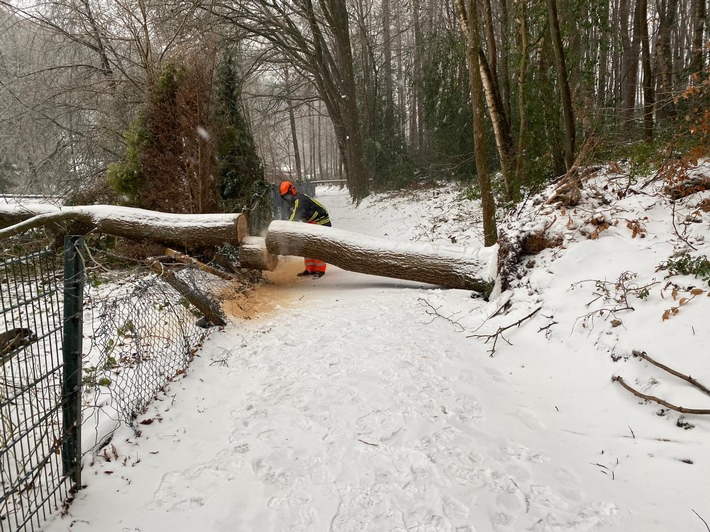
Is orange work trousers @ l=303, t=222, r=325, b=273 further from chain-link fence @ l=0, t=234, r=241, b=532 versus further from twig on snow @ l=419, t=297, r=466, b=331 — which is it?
twig on snow @ l=419, t=297, r=466, b=331

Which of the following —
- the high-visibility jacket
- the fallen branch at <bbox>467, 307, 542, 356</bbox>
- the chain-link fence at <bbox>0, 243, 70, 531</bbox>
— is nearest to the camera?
the chain-link fence at <bbox>0, 243, 70, 531</bbox>

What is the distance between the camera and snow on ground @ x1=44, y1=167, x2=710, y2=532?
7.80 feet

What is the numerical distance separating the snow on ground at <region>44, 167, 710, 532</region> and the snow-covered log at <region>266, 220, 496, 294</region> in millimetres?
770

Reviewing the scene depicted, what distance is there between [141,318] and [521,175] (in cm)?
691

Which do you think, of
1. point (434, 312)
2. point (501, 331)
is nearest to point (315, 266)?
point (434, 312)

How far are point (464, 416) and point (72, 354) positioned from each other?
8.74 feet

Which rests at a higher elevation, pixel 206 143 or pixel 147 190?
pixel 206 143

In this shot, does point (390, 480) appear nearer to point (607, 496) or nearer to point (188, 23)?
point (607, 496)

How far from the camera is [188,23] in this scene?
10.8m

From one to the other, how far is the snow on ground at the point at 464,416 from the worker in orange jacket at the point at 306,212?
228 cm

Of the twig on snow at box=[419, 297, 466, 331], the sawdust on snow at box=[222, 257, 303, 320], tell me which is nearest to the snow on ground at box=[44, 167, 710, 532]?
the twig on snow at box=[419, 297, 466, 331]

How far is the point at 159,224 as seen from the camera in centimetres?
664

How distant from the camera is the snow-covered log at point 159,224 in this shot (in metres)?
6.53

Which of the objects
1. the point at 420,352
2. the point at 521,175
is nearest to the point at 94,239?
the point at 420,352
